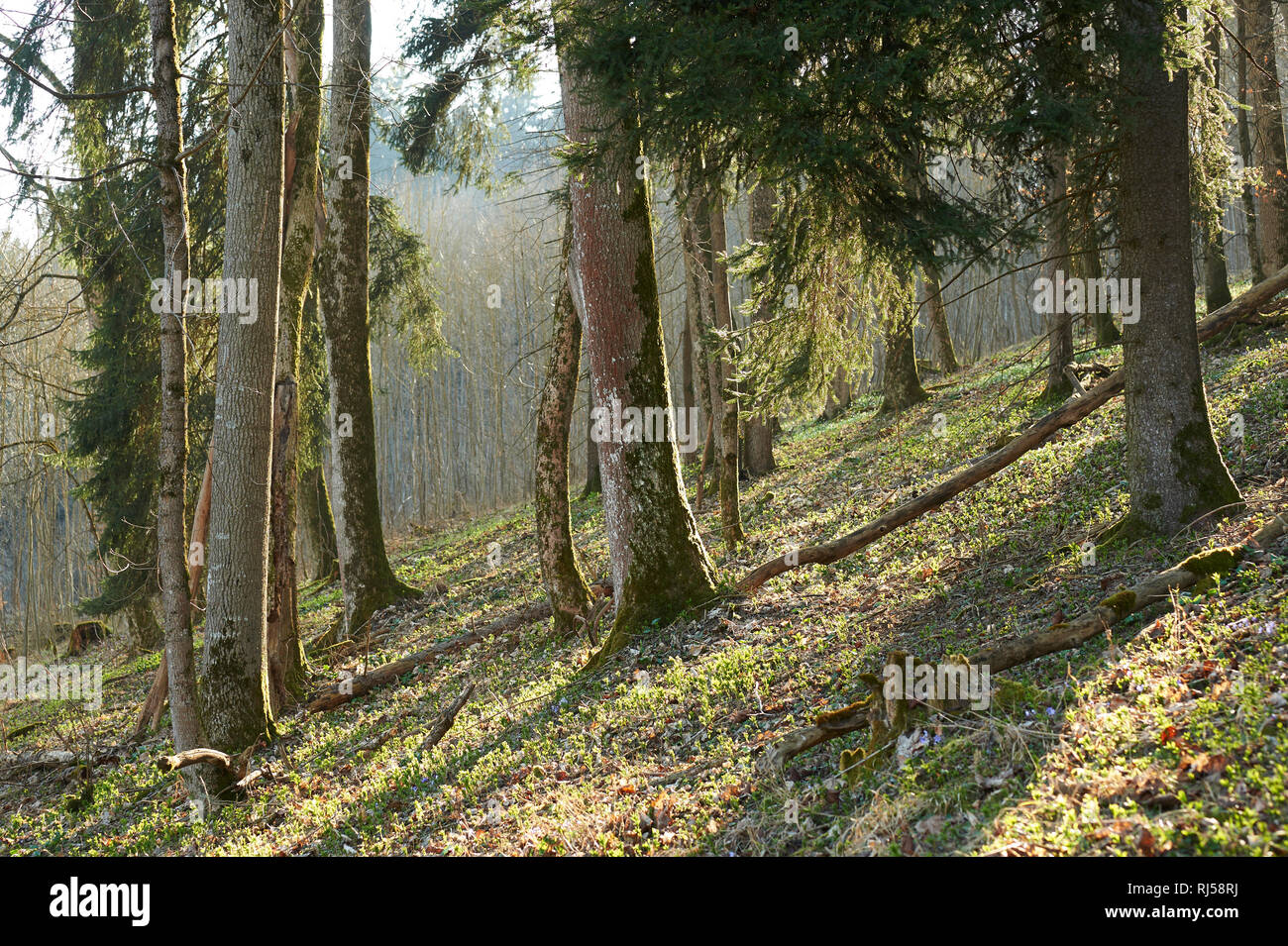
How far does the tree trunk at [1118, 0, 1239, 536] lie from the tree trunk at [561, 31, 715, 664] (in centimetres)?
342

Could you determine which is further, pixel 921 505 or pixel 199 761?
pixel 921 505

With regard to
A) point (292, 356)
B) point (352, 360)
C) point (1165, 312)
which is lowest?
point (1165, 312)

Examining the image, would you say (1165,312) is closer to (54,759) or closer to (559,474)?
(559,474)

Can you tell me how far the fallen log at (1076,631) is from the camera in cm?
440

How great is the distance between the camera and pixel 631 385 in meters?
7.11

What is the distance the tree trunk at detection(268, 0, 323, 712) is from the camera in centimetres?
842

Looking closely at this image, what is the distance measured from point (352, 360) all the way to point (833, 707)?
860cm

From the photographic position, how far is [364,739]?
7469mm

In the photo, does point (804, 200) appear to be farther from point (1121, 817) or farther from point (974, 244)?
point (1121, 817)

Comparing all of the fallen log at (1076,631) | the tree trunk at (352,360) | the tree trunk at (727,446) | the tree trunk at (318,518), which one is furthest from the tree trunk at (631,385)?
the tree trunk at (318,518)

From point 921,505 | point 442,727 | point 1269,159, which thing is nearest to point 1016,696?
point 921,505

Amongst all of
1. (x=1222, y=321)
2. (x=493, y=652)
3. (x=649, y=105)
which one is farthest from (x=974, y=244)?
(x=1222, y=321)

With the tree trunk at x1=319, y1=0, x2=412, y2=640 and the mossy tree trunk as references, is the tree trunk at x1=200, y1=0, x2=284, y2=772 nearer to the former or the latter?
the tree trunk at x1=319, y1=0, x2=412, y2=640

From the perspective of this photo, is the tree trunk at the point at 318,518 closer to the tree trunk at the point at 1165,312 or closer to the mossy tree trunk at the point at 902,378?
the mossy tree trunk at the point at 902,378
